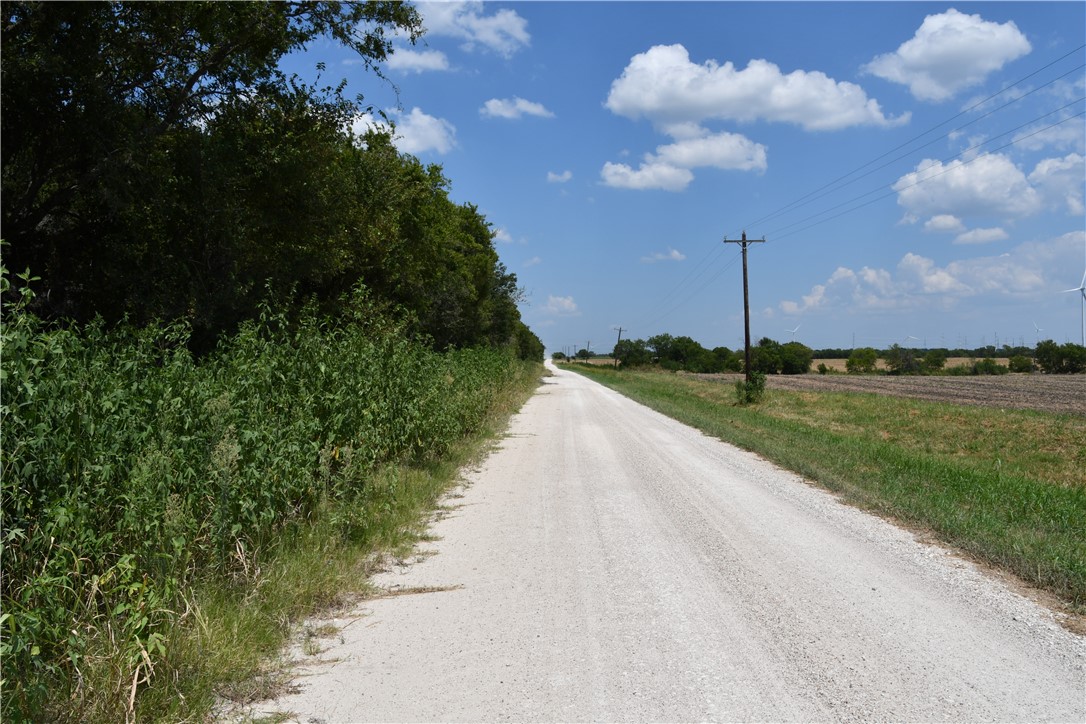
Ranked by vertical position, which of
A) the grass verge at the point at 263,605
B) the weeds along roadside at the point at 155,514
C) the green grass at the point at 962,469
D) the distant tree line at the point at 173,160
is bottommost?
the green grass at the point at 962,469

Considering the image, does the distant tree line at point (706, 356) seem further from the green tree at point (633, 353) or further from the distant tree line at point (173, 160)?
the distant tree line at point (173, 160)

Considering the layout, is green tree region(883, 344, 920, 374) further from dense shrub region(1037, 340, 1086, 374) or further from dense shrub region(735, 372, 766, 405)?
dense shrub region(735, 372, 766, 405)

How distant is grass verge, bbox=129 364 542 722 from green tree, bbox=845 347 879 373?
337 feet

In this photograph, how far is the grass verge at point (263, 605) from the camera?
374 cm

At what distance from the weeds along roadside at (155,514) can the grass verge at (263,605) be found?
16 mm

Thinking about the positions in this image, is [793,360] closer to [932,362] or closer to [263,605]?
[932,362]

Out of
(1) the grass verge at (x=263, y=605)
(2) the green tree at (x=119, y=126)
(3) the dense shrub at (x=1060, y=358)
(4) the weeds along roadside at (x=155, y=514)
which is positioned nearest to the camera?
(4) the weeds along roadside at (x=155, y=514)

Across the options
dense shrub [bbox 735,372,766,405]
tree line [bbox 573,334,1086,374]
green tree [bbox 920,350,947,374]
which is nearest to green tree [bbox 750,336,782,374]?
tree line [bbox 573,334,1086,374]

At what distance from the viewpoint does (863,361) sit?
102375 millimetres

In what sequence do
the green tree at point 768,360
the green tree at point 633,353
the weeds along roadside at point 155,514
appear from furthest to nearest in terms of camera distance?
the green tree at point 633,353, the green tree at point 768,360, the weeds along roadside at point 155,514

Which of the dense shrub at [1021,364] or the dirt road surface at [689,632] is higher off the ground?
the dense shrub at [1021,364]

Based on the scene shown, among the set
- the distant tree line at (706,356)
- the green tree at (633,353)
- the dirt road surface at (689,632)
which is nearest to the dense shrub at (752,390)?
the dirt road surface at (689,632)

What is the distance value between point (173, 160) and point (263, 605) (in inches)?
365

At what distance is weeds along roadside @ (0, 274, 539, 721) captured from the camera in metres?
3.53
